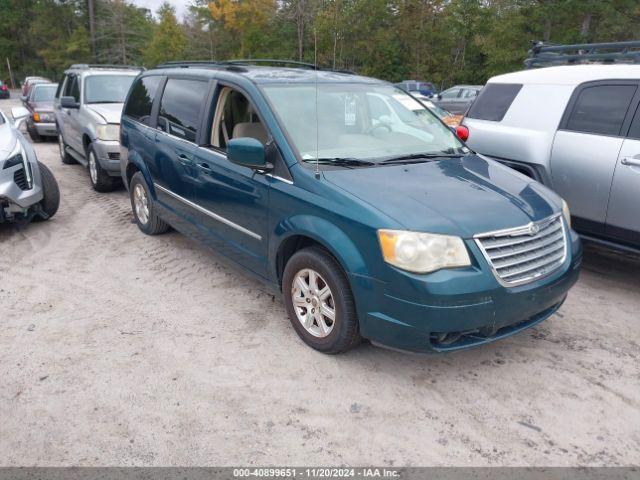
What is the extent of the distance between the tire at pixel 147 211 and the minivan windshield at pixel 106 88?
3.30 meters

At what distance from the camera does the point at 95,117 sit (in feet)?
25.5

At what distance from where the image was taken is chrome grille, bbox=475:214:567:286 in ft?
9.94

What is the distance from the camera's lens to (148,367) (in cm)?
344

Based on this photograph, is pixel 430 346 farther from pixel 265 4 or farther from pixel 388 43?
pixel 265 4

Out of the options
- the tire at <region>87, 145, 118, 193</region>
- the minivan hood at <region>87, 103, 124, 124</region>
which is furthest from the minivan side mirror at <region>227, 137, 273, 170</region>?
the tire at <region>87, 145, 118, 193</region>

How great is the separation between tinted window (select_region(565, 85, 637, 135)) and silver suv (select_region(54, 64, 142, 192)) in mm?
5792

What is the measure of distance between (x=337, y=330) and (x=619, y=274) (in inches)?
129

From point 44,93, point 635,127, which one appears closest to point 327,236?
point 635,127

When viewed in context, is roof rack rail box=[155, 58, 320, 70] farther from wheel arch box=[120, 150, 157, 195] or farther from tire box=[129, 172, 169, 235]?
tire box=[129, 172, 169, 235]

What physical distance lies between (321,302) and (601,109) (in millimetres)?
3176

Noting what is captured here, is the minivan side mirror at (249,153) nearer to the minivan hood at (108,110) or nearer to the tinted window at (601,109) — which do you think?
the tinted window at (601,109)

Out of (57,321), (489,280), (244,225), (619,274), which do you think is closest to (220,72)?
(244,225)

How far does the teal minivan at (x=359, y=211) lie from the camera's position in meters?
2.97

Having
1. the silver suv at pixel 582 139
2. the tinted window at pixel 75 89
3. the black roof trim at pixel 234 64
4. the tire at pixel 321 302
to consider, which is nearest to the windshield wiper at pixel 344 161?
the tire at pixel 321 302
